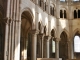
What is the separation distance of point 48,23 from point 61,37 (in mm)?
8227

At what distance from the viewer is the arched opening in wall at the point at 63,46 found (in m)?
40.1

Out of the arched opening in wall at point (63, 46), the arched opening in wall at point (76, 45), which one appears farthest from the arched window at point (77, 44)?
the arched opening in wall at point (63, 46)

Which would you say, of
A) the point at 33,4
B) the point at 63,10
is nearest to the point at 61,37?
the point at 63,10

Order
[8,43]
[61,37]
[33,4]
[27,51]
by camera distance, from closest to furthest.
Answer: [8,43] < [33,4] < [27,51] < [61,37]

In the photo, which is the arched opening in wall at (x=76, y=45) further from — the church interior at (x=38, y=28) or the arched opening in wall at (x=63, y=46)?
the arched opening in wall at (x=63, y=46)

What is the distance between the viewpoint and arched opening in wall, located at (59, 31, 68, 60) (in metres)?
40.1

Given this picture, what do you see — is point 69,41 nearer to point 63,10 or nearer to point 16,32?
point 63,10

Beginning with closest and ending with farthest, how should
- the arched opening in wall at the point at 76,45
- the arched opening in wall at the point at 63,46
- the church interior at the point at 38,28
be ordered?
1. the church interior at the point at 38,28
2. the arched opening in wall at the point at 63,46
3. the arched opening in wall at the point at 76,45

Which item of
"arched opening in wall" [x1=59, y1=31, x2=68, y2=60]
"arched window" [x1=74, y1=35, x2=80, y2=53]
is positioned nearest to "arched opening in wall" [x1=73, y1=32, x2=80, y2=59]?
"arched window" [x1=74, y1=35, x2=80, y2=53]

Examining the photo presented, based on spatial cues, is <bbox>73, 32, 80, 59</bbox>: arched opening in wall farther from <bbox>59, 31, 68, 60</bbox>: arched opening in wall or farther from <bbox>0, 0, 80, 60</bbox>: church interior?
<bbox>59, 31, 68, 60</bbox>: arched opening in wall

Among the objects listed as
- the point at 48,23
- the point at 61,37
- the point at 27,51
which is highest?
the point at 48,23

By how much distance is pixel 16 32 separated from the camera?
24219 mm

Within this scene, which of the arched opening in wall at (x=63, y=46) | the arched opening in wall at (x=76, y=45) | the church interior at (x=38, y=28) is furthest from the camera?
the arched opening in wall at (x=76, y=45)

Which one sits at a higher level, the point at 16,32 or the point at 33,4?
the point at 33,4
